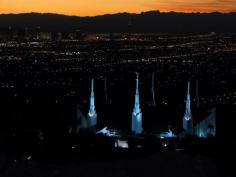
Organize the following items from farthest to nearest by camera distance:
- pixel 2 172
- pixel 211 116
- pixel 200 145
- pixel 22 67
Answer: pixel 22 67 → pixel 211 116 → pixel 200 145 → pixel 2 172

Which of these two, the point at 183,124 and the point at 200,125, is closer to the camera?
the point at 200,125

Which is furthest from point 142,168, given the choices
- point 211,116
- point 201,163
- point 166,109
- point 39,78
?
point 39,78

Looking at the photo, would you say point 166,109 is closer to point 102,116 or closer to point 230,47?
point 102,116

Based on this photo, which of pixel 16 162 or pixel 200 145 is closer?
pixel 16 162

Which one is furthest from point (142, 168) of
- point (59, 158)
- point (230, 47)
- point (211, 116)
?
point (230, 47)

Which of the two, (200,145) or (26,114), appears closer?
(200,145)

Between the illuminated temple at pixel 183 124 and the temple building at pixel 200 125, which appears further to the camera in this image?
the temple building at pixel 200 125

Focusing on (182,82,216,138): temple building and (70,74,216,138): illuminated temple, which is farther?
(182,82,216,138): temple building

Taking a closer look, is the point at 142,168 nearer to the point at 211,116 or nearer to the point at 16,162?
the point at 16,162

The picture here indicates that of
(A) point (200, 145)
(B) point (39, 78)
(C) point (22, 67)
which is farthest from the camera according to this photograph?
(C) point (22, 67)
